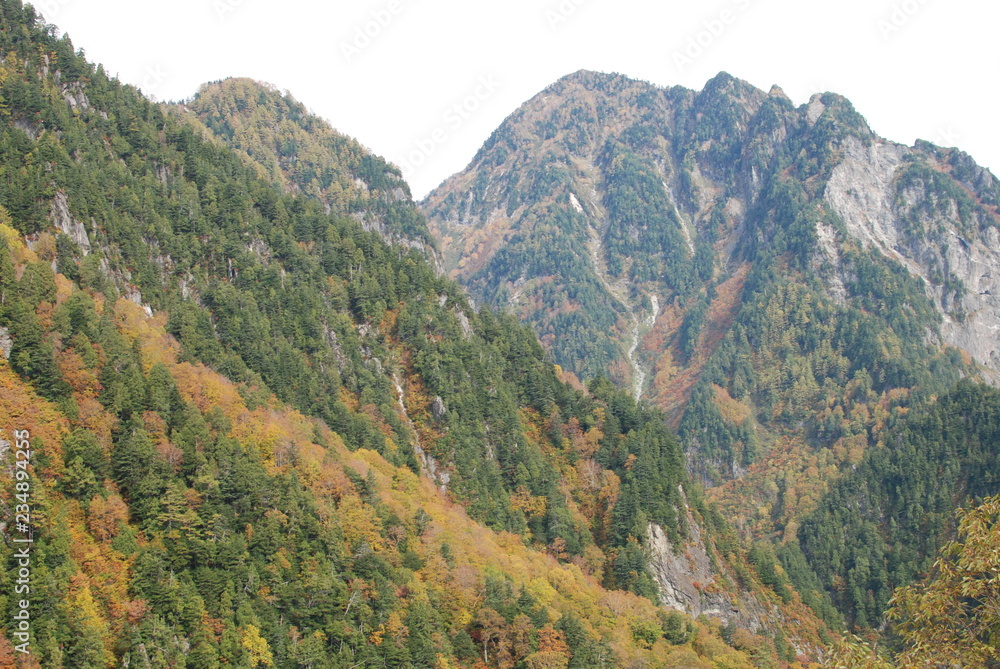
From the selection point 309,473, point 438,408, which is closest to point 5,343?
point 309,473

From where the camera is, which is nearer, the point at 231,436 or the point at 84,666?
the point at 84,666

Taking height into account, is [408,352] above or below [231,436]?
above

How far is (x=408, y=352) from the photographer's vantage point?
144m

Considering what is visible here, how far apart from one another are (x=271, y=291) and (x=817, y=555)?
497ft

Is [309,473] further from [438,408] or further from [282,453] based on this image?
[438,408]

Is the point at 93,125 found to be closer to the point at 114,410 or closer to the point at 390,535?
the point at 114,410

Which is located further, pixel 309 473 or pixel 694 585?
pixel 694 585

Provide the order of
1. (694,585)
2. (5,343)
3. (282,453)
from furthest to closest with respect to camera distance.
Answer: (694,585), (282,453), (5,343)

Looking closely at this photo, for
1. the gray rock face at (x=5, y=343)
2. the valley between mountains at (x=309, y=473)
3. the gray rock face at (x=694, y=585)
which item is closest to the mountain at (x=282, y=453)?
the gray rock face at (x=5, y=343)

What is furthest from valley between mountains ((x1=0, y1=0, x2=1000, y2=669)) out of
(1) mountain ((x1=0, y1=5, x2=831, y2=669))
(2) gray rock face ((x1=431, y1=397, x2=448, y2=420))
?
(2) gray rock face ((x1=431, y1=397, x2=448, y2=420))

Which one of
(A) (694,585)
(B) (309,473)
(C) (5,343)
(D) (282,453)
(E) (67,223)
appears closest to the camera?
(C) (5,343)

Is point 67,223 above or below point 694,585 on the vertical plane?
above

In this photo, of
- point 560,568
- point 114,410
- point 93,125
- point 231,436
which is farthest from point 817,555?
point 93,125

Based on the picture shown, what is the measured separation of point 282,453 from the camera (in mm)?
89875
